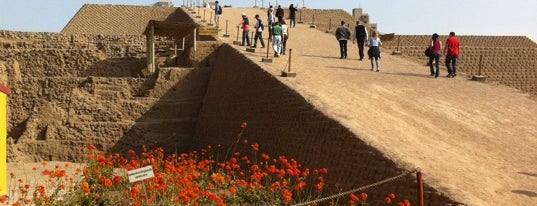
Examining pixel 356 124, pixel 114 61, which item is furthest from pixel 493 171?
pixel 114 61

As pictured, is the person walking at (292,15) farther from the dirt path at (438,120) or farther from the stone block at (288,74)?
the stone block at (288,74)

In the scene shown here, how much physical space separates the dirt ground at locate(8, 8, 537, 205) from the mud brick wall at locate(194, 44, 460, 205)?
191mm

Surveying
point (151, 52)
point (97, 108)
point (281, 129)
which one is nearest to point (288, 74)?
point (281, 129)

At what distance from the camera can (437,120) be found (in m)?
12.3

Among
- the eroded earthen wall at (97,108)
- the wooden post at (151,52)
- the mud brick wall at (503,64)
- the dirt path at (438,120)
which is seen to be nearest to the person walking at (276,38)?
the dirt path at (438,120)

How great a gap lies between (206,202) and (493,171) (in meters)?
3.80

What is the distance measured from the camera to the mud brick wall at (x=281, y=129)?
956 cm

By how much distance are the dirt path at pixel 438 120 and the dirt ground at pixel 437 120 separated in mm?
12

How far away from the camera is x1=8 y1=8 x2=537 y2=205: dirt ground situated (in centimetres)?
893

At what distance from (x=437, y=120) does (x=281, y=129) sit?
9.08 ft

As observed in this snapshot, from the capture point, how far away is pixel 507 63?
2409cm

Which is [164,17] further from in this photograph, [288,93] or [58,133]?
[288,93]

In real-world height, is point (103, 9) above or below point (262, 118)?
above

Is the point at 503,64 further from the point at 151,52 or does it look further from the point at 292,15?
the point at 151,52
